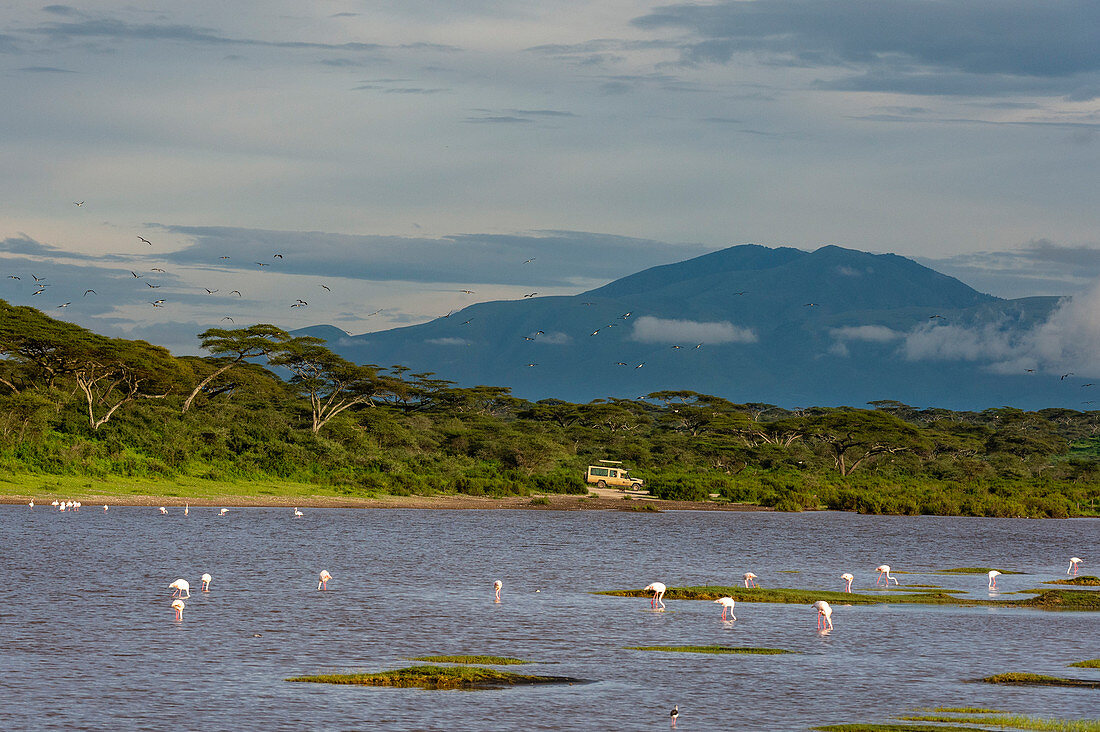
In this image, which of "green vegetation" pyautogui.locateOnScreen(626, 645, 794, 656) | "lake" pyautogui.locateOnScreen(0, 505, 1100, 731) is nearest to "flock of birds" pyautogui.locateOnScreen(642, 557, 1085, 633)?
"lake" pyautogui.locateOnScreen(0, 505, 1100, 731)

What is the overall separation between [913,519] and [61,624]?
200 feet

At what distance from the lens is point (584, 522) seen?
63.6 metres

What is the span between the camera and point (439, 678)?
19141 millimetres

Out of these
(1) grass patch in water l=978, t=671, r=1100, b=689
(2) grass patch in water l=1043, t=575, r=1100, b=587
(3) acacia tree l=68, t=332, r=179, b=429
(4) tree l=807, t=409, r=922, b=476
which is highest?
(3) acacia tree l=68, t=332, r=179, b=429

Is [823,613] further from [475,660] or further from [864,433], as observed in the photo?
[864,433]

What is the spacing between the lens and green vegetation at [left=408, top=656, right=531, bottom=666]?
20.9 meters

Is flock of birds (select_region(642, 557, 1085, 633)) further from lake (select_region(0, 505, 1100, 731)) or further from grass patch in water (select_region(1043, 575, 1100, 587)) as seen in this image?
grass patch in water (select_region(1043, 575, 1100, 587))

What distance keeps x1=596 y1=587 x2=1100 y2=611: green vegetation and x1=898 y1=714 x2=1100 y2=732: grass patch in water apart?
13.3m

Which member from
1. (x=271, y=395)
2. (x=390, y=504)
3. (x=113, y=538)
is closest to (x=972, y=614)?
(x=113, y=538)

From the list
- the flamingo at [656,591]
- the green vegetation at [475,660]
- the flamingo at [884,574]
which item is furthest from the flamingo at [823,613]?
the flamingo at [884,574]

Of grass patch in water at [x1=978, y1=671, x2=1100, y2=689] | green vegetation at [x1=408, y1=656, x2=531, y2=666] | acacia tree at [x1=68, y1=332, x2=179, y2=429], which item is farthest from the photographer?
acacia tree at [x1=68, y1=332, x2=179, y2=429]

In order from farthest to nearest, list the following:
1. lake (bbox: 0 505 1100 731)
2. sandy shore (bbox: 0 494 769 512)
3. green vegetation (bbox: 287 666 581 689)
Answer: sandy shore (bbox: 0 494 769 512)
green vegetation (bbox: 287 666 581 689)
lake (bbox: 0 505 1100 731)

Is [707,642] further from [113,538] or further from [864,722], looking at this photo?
[113,538]

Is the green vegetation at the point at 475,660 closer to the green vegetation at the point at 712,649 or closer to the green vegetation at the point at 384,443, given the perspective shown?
the green vegetation at the point at 712,649
